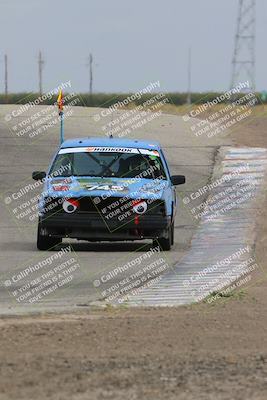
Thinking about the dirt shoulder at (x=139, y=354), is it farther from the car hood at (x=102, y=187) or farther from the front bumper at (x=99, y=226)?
the car hood at (x=102, y=187)

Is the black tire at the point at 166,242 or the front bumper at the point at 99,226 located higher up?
the front bumper at the point at 99,226

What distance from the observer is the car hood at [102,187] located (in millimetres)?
17656

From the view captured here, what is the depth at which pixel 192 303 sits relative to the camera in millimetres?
12281

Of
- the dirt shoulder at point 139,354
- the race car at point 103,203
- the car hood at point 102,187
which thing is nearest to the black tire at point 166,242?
the race car at point 103,203

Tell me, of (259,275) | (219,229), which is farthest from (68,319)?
(219,229)

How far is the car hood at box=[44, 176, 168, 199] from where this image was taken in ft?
57.9

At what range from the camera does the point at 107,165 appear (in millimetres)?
18594

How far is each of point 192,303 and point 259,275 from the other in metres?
2.70

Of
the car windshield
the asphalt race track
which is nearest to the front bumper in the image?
the asphalt race track

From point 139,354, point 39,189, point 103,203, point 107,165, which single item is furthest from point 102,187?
point 39,189

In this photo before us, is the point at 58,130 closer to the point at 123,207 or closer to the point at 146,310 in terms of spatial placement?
the point at 123,207

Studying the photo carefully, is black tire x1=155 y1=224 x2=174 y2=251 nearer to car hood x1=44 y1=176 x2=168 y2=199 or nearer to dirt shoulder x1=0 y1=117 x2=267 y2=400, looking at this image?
car hood x1=44 y1=176 x2=168 y2=199

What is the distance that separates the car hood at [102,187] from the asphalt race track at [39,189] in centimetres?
89

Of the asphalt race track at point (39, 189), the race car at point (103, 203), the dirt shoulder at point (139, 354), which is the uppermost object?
the dirt shoulder at point (139, 354)
